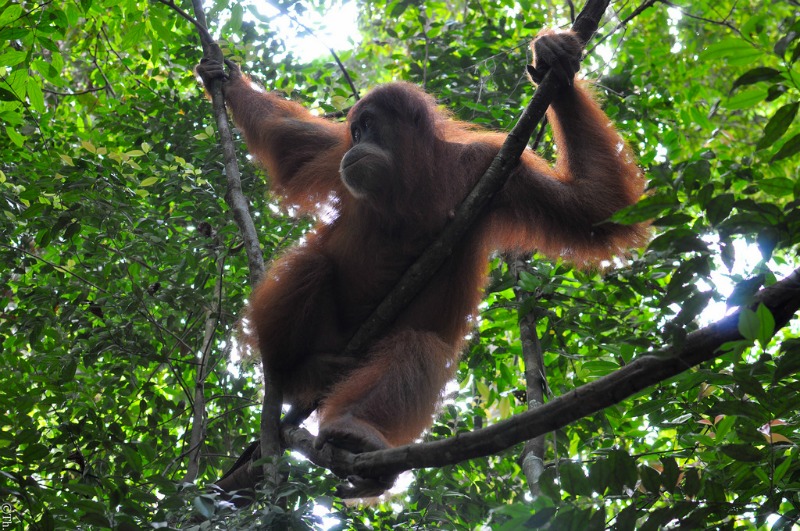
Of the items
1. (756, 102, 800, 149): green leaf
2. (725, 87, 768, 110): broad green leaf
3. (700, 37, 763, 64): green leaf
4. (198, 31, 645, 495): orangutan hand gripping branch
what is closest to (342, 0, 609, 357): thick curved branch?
(198, 31, 645, 495): orangutan hand gripping branch

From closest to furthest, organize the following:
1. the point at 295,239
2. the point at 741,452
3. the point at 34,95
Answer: the point at 741,452 < the point at 34,95 < the point at 295,239

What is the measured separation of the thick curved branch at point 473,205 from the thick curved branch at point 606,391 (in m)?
1.46

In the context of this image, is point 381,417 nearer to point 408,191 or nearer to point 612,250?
point 408,191

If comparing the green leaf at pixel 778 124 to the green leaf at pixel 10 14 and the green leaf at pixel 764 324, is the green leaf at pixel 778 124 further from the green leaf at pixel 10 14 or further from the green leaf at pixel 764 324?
the green leaf at pixel 10 14

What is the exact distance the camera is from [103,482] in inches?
134

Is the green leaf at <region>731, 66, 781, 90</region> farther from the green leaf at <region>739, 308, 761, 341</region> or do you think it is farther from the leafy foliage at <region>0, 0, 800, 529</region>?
the green leaf at <region>739, 308, 761, 341</region>

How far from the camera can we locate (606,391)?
1.94 metres

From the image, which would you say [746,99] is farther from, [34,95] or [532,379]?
[34,95]

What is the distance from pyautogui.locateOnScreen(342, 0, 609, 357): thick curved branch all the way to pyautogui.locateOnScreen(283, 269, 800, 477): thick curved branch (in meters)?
1.46

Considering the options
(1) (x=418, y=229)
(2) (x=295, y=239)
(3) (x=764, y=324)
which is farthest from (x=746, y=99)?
(2) (x=295, y=239)

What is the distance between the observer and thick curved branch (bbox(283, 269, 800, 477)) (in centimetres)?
188

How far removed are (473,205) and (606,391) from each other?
171 cm

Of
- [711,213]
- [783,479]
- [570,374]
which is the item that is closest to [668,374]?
[711,213]

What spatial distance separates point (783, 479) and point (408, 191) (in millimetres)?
2289
